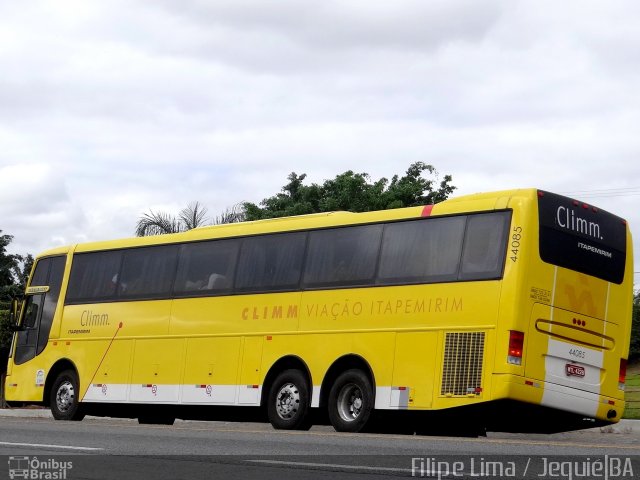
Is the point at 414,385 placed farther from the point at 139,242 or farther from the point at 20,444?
the point at 139,242

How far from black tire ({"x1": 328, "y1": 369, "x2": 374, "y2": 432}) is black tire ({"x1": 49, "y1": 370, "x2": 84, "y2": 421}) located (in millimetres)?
7442

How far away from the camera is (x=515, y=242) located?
54.4ft

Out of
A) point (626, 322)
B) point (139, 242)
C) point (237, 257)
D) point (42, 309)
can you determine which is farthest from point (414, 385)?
point (42, 309)

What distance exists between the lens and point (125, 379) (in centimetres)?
2309

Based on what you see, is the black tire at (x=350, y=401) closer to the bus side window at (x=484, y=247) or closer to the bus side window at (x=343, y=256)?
the bus side window at (x=343, y=256)

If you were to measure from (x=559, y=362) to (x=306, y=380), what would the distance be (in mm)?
4343

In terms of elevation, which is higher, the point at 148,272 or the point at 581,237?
the point at 581,237

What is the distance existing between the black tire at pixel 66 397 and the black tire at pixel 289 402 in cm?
579

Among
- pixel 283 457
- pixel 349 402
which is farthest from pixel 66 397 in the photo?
pixel 283 457

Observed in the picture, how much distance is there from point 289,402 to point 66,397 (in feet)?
22.6

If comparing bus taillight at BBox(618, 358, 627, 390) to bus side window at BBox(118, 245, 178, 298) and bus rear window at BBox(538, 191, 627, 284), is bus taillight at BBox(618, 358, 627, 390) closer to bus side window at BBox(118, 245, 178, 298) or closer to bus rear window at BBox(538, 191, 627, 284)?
bus rear window at BBox(538, 191, 627, 284)

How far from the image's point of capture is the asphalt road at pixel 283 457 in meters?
9.77

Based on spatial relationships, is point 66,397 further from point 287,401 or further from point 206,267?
point 287,401

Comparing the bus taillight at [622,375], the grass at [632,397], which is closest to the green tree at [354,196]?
the grass at [632,397]
